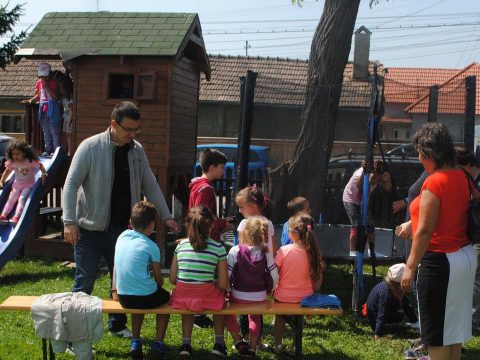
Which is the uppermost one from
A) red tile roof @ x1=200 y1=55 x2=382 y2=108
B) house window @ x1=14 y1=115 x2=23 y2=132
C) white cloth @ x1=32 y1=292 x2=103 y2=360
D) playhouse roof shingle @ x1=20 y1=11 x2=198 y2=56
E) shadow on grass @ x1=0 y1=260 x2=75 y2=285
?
red tile roof @ x1=200 y1=55 x2=382 y2=108

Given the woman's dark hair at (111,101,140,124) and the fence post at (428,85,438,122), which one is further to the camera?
the fence post at (428,85,438,122)

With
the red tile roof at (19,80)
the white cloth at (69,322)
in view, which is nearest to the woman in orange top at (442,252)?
the white cloth at (69,322)

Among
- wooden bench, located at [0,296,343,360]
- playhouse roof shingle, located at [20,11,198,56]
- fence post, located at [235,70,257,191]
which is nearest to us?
wooden bench, located at [0,296,343,360]

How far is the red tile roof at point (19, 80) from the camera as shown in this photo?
3117 centimetres

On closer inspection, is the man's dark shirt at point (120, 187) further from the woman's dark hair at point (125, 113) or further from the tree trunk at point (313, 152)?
the tree trunk at point (313, 152)

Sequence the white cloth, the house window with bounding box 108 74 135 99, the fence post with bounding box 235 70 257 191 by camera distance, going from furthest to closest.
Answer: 1. the house window with bounding box 108 74 135 99
2. the fence post with bounding box 235 70 257 191
3. the white cloth

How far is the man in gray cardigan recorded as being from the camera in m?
5.10

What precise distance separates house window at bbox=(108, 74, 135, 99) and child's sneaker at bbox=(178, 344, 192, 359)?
17.7ft

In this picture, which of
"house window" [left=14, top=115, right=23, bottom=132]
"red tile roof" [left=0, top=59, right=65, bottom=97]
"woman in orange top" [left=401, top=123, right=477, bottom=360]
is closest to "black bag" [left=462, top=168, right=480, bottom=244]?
"woman in orange top" [left=401, top=123, right=477, bottom=360]

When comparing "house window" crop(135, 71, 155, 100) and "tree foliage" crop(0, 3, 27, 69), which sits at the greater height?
"tree foliage" crop(0, 3, 27, 69)

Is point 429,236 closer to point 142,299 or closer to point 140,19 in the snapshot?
point 142,299

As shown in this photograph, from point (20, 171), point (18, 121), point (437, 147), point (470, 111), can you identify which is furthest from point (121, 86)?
point (18, 121)

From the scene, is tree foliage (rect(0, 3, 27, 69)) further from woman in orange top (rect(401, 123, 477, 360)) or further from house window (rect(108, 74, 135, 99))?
woman in orange top (rect(401, 123, 477, 360))

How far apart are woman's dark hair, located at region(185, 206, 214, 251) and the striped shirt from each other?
0.05m
